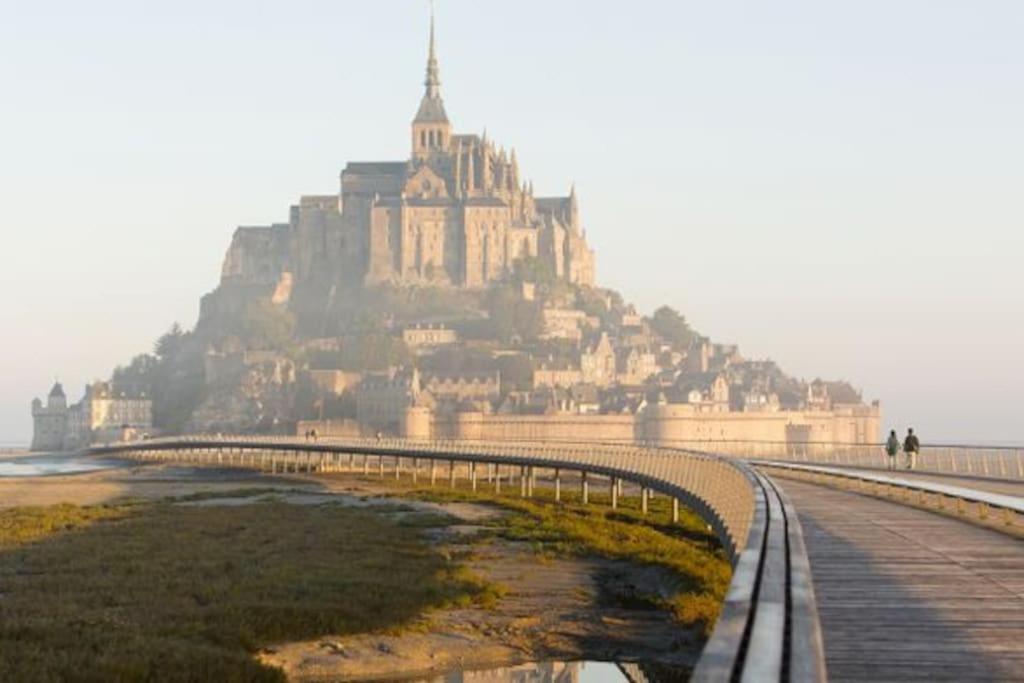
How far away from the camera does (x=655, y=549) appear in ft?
123

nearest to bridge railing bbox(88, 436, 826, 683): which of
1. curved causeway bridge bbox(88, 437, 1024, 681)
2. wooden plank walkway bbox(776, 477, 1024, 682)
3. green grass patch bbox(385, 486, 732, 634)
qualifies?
curved causeway bridge bbox(88, 437, 1024, 681)

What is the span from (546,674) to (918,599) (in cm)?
819

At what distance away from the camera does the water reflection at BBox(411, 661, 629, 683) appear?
2152 cm

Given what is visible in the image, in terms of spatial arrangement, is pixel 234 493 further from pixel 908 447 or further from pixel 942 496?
pixel 942 496

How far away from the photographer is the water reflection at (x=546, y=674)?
2152 centimetres

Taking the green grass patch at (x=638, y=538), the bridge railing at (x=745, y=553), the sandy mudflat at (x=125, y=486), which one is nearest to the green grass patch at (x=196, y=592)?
the green grass patch at (x=638, y=538)

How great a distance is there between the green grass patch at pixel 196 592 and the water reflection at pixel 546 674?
110 inches

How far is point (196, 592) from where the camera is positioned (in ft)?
88.4

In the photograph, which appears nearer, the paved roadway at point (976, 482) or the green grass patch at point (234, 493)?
the paved roadway at point (976, 482)

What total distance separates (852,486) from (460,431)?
155210 millimetres

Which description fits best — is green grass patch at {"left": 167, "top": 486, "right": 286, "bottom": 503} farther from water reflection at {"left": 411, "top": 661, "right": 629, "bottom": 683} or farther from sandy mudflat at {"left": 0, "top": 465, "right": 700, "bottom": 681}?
water reflection at {"left": 411, "top": 661, "right": 629, "bottom": 683}

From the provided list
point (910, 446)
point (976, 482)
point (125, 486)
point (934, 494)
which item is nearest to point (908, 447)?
point (910, 446)

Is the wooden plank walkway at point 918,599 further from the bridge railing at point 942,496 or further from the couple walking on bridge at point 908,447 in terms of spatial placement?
the couple walking on bridge at point 908,447

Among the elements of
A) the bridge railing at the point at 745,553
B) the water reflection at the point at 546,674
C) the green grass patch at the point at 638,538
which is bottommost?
the water reflection at the point at 546,674
